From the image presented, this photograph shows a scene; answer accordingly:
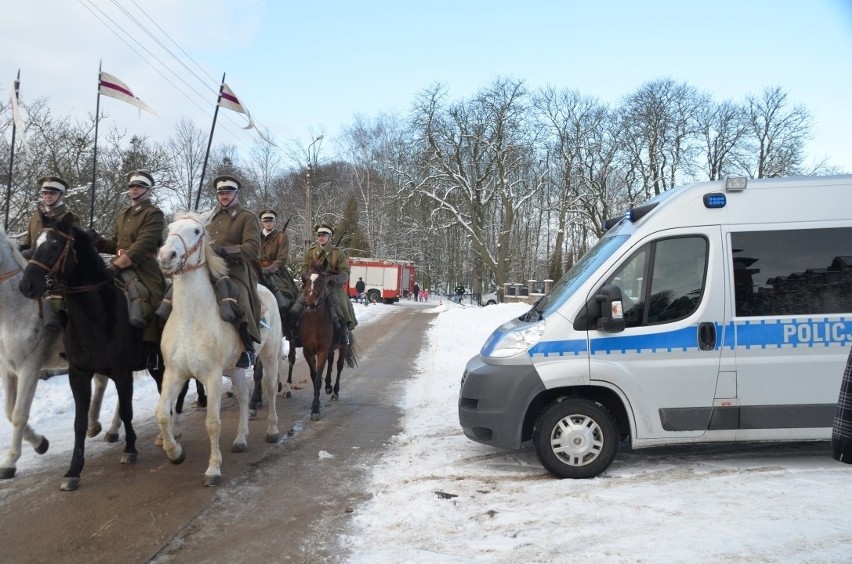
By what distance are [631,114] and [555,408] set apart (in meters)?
43.0

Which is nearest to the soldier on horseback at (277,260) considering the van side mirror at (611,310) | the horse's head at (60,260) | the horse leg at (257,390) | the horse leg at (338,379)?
the horse leg at (257,390)

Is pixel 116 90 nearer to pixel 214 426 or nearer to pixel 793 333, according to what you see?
pixel 214 426

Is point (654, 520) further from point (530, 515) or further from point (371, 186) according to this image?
point (371, 186)

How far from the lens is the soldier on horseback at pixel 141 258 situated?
5.79 meters

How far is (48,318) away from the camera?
5.50 metres

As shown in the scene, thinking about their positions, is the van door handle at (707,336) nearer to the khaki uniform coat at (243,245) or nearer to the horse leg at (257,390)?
the khaki uniform coat at (243,245)

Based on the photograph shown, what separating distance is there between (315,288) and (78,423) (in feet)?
12.3

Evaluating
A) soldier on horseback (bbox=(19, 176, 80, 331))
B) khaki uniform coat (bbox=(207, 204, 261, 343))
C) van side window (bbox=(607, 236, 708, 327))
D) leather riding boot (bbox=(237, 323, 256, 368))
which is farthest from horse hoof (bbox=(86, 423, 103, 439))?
van side window (bbox=(607, 236, 708, 327))

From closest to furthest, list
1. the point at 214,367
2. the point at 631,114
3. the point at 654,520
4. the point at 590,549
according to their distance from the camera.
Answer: the point at 590,549
the point at 654,520
the point at 214,367
the point at 631,114

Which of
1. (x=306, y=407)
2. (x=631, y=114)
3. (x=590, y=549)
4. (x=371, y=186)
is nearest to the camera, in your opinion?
(x=590, y=549)

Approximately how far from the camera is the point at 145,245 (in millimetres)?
5867

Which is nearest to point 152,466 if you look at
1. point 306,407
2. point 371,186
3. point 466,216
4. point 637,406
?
point 306,407

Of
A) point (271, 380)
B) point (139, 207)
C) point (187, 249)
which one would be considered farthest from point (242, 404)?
point (139, 207)

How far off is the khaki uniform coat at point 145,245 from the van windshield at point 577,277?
3.76m
